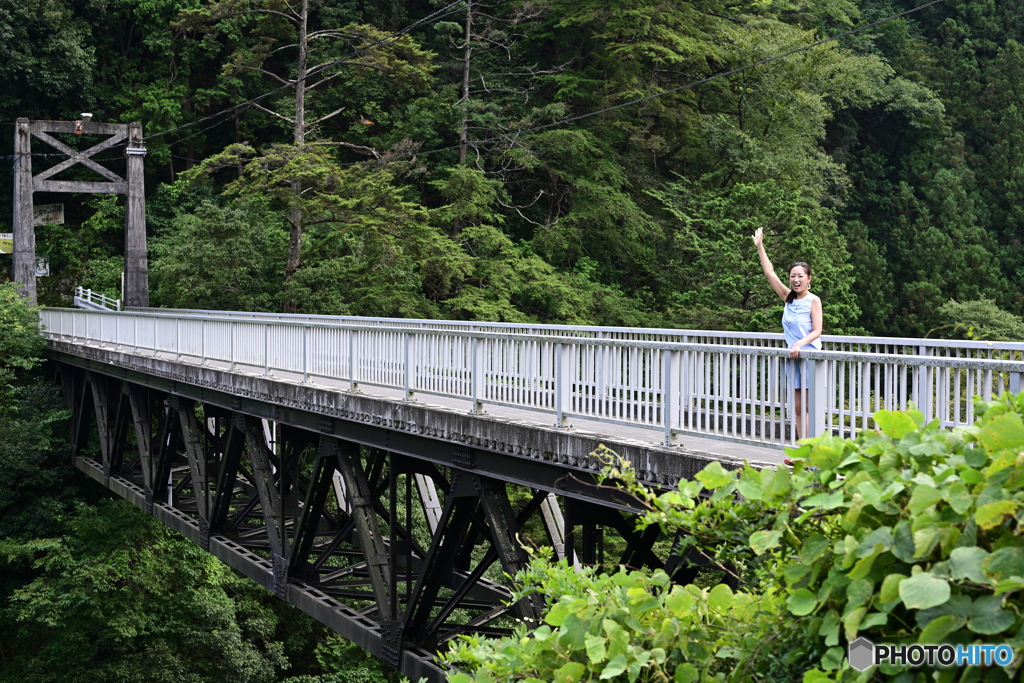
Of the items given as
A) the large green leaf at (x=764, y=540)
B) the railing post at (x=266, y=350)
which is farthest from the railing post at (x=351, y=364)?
the large green leaf at (x=764, y=540)

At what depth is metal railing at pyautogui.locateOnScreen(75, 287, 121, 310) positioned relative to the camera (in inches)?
1344

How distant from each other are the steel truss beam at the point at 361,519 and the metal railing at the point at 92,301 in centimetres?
1422

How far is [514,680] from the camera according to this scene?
3.40 m

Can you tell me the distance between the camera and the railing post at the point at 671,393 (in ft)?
21.5

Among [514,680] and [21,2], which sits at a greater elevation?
[21,2]

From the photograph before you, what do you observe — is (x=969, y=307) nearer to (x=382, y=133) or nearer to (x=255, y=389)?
(x=382, y=133)

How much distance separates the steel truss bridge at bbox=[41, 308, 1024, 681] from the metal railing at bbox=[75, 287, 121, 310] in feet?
57.3

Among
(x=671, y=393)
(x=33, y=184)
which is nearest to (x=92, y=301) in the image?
(x=33, y=184)

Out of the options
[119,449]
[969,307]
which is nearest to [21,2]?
[119,449]

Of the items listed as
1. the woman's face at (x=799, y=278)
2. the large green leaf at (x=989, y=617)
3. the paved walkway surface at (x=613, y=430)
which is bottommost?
the paved walkway surface at (x=613, y=430)

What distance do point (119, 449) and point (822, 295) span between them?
21.4m

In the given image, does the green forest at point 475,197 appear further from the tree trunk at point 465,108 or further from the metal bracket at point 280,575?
the metal bracket at point 280,575

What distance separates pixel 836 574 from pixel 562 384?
17.5 ft

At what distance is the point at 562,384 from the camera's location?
25.0ft
